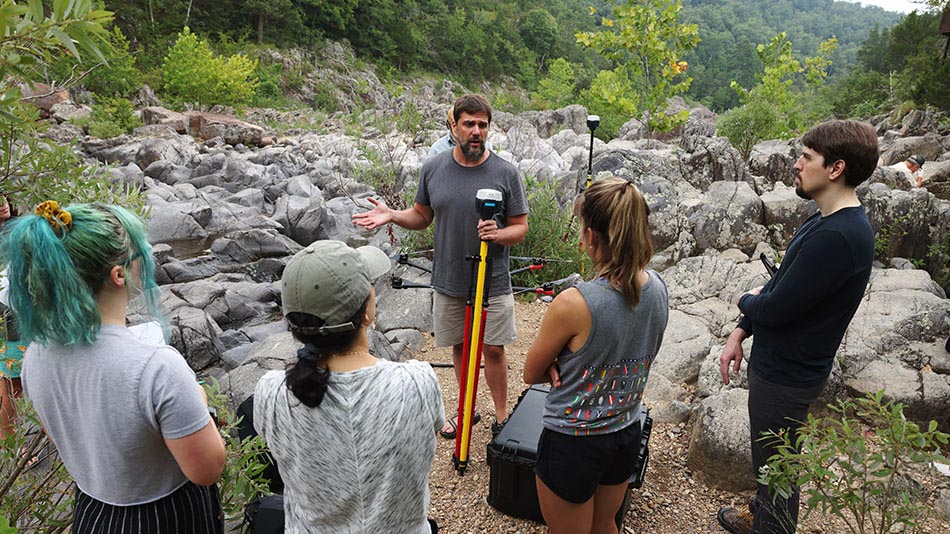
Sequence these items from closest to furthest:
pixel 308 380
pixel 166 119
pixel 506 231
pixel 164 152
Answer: pixel 308 380 → pixel 506 231 → pixel 164 152 → pixel 166 119

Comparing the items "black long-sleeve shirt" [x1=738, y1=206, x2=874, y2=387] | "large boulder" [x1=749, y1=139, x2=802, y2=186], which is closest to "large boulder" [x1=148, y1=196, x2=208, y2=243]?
"large boulder" [x1=749, y1=139, x2=802, y2=186]

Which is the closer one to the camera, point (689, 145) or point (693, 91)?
point (689, 145)

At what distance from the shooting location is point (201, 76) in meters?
23.7

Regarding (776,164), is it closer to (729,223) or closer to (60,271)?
(729,223)

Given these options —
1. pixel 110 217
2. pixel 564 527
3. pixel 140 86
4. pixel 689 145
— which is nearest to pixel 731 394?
pixel 564 527

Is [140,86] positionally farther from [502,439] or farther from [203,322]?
[502,439]

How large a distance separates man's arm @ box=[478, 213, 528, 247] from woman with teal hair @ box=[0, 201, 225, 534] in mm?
1420

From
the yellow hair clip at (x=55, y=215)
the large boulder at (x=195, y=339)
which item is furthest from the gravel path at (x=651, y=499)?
the large boulder at (x=195, y=339)

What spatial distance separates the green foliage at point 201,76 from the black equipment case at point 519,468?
25319 mm

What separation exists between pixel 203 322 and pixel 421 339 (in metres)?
2.43

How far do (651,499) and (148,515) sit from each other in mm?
2250

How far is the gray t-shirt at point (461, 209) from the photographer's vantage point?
283cm

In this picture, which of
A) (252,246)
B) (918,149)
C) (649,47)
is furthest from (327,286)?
→ (918,149)

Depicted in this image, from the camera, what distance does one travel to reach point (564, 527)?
1.90 metres
